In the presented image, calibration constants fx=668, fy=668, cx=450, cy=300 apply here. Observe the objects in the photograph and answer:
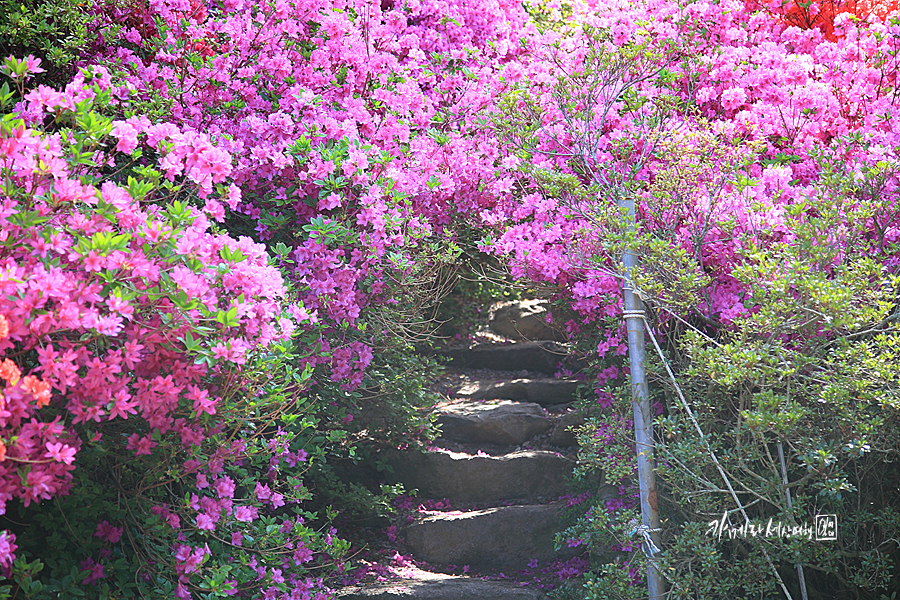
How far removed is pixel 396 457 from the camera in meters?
4.66

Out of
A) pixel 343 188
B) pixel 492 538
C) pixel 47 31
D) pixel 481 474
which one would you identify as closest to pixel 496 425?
pixel 481 474

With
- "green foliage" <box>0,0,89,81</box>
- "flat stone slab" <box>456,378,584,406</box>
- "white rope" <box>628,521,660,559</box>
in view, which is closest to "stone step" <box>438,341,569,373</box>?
"flat stone slab" <box>456,378,584,406</box>

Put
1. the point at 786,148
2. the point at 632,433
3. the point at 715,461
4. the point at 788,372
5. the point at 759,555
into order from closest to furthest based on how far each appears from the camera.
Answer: the point at 788,372, the point at 715,461, the point at 759,555, the point at 632,433, the point at 786,148

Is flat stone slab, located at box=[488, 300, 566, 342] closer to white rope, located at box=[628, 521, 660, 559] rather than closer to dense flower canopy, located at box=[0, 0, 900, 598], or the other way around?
dense flower canopy, located at box=[0, 0, 900, 598]

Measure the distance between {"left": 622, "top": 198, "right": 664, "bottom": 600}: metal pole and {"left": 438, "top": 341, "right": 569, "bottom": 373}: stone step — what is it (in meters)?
2.55

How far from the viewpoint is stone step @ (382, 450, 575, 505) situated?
14.8ft

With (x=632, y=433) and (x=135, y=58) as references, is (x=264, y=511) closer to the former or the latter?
(x=632, y=433)

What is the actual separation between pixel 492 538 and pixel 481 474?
1.52 ft

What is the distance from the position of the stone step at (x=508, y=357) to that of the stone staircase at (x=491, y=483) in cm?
13

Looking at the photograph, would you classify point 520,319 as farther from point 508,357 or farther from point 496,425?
point 496,425

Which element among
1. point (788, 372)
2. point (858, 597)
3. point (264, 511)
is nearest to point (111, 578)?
point (264, 511)

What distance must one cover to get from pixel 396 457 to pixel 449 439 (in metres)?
0.44

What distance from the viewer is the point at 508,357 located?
5691 millimetres

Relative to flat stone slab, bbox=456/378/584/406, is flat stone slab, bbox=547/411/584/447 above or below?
below
